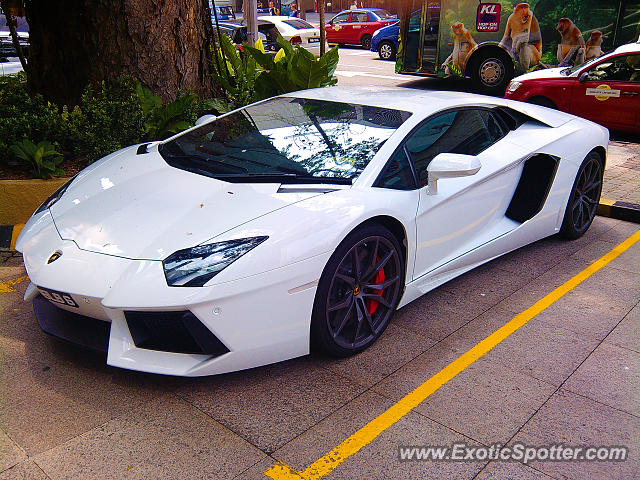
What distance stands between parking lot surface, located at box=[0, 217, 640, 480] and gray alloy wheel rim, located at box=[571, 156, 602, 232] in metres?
1.38

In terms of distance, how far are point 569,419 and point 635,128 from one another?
746 cm

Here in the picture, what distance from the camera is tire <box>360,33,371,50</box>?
84.2ft

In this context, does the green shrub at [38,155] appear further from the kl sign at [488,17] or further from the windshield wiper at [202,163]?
the kl sign at [488,17]

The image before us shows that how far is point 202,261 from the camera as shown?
279 cm

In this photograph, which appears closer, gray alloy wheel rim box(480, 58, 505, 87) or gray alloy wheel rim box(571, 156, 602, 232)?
gray alloy wheel rim box(571, 156, 602, 232)

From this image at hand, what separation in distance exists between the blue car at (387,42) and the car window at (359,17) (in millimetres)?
4666

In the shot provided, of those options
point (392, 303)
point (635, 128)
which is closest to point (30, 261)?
point (392, 303)

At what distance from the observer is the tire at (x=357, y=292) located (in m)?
3.08

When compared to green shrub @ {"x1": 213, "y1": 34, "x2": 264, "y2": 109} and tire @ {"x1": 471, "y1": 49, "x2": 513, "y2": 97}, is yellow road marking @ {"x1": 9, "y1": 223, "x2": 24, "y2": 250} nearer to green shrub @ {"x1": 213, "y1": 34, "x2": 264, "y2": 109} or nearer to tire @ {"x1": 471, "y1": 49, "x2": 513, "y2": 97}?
green shrub @ {"x1": 213, "y1": 34, "x2": 264, "y2": 109}

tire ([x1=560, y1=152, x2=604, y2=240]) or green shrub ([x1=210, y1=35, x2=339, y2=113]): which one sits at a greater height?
green shrub ([x1=210, y1=35, x2=339, y2=113])

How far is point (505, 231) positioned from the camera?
4.37 m

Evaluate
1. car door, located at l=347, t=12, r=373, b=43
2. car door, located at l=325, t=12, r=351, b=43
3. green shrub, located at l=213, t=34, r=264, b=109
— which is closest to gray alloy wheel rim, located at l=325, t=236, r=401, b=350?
green shrub, located at l=213, t=34, r=264, b=109

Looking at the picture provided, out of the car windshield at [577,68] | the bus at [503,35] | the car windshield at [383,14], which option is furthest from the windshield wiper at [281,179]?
the car windshield at [383,14]

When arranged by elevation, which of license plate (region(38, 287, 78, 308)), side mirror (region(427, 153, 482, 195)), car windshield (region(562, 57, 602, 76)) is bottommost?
license plate (region(38, 287, 78, 308))
